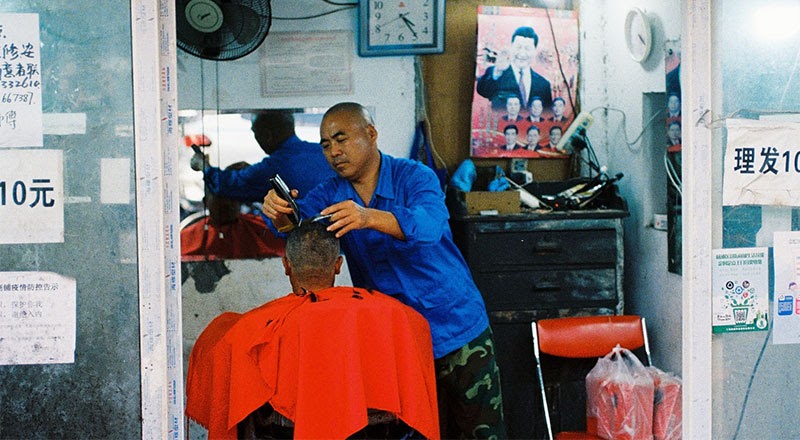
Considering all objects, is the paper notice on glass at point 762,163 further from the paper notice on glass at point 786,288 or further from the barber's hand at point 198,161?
the barber's hand at point 198,161

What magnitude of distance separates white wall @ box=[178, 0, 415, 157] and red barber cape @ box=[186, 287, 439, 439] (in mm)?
1880

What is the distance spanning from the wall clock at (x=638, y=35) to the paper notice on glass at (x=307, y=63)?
136 cm

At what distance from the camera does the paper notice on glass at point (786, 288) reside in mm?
2402

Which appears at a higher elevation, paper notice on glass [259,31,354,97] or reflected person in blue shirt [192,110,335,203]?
paper notice on glass [259,31,354,97]

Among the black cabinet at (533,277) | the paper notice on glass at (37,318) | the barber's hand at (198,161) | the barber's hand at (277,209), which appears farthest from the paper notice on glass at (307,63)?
the paper notice on glass at (37,318)

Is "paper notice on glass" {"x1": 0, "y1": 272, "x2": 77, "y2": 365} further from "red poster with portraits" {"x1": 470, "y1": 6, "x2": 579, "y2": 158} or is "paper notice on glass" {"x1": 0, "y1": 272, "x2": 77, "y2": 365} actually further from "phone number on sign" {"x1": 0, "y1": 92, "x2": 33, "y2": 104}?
"red poster with portraits" {"x1": 470, "y1": 6, "x2": 579, "y2": 158}

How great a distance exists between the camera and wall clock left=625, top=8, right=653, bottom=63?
392 centimetres

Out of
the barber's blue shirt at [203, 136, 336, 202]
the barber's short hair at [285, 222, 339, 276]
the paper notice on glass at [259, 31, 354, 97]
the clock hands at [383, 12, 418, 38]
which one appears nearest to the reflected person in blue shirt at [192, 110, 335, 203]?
the barber's blue shirt at [203, 136, 336, 202]

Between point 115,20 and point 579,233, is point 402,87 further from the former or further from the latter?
point 115,20

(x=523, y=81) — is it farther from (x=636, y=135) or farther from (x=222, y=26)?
(x=222, y=26)

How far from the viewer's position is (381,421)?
2449mm

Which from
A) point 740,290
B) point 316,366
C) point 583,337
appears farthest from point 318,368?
point 583,337

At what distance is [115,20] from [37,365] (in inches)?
34.8

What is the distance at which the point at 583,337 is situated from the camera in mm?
3520
